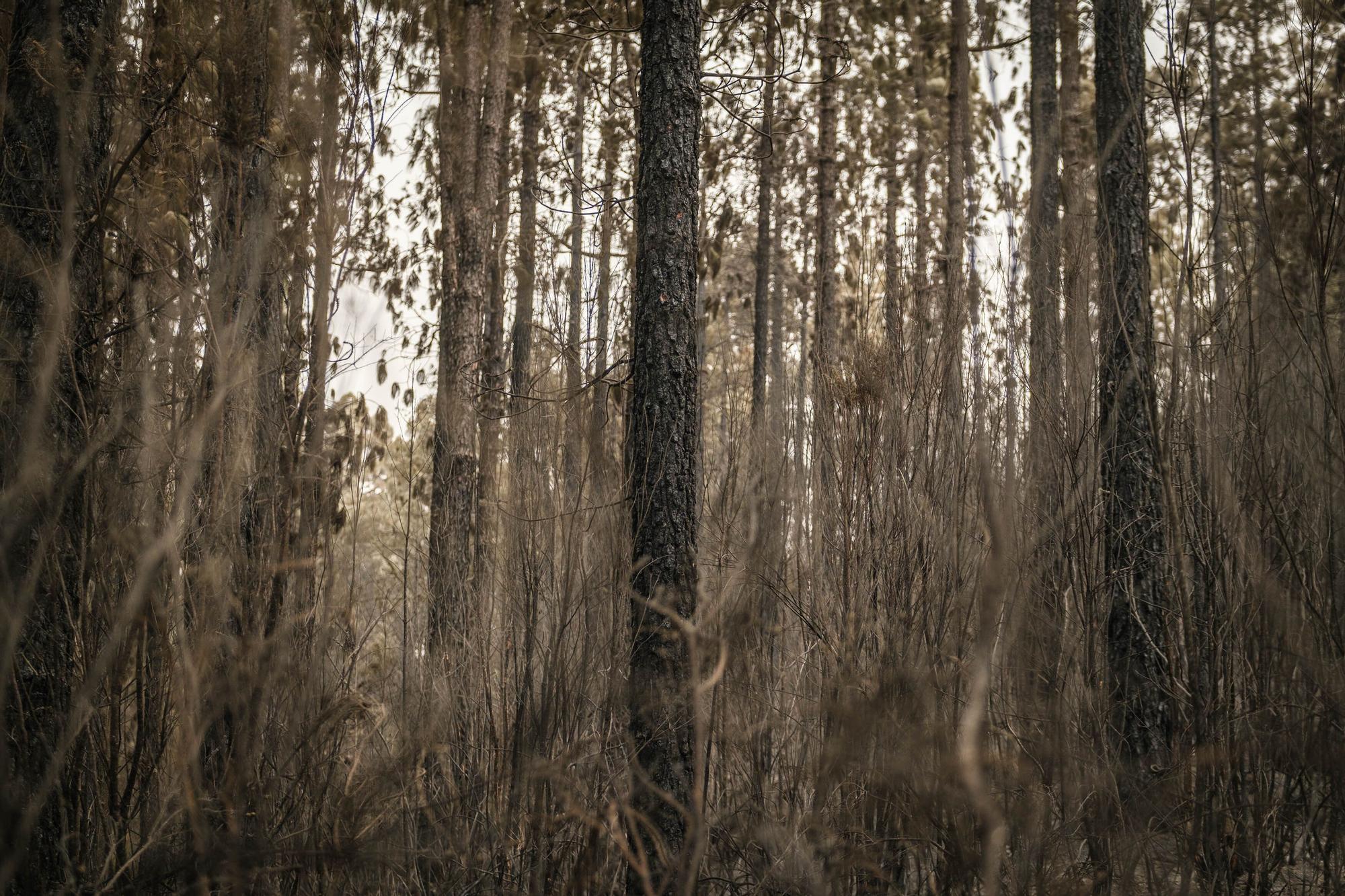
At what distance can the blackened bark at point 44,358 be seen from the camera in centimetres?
269

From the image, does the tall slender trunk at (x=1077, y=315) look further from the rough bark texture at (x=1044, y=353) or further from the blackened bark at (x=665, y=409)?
the blackened bark at (x=665, y=409)

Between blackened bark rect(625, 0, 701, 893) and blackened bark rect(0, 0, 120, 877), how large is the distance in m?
1.88

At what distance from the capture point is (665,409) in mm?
3732

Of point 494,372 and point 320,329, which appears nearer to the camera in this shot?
point 320,329

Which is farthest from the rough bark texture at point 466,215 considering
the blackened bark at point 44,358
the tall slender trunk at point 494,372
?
the blackened bark at point 44,358

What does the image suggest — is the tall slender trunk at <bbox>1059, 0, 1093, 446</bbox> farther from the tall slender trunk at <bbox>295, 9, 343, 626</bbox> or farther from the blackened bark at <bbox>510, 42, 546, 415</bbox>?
the blackened bark at <bbox>510, 42, 546, 415</bbox>

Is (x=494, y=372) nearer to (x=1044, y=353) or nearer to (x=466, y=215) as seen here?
(x=466, y=215)

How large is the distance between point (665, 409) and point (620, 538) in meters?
0.57

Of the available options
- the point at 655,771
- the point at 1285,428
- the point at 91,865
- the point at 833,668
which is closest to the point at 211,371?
the point at 91,865

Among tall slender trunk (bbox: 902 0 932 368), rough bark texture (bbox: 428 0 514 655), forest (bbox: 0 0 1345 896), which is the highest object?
tall slender trunk (bbox: 902 0 932 368)

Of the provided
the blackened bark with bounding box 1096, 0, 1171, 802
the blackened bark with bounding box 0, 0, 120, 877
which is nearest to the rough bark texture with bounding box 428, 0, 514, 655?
the blackened bark with bounding box 0, 0, 120, 877

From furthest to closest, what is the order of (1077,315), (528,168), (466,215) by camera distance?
(528,168)
(466,215)
(1077,315)

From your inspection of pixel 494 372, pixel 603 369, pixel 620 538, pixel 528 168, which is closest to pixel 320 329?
pixel 620 538

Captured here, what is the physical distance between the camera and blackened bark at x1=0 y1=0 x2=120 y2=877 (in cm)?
269
